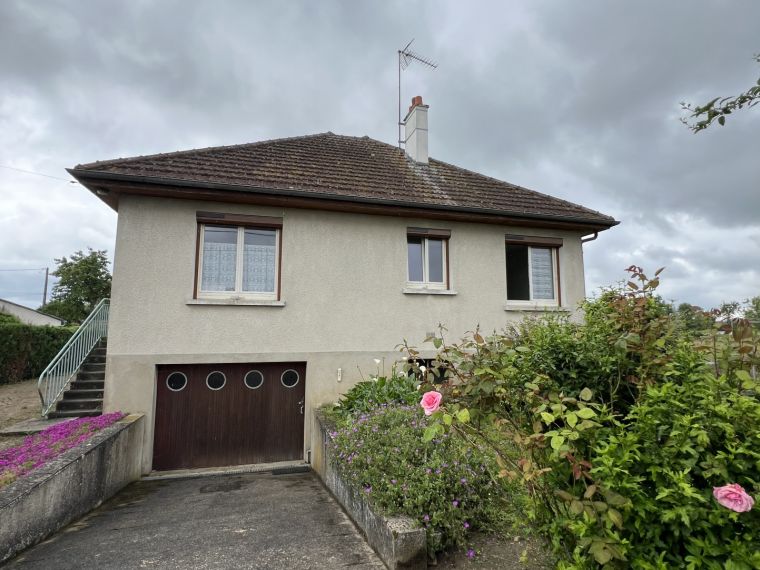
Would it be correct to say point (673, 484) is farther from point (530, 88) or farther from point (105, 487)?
point (530, 88)

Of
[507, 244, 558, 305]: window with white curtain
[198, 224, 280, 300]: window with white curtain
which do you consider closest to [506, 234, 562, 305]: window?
[507, 244, 558, 305]: window with white curtain

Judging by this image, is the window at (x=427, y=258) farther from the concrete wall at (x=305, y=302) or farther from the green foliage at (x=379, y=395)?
the green foliage at (x=379, y=395)

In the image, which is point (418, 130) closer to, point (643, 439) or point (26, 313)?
point (643, 439)

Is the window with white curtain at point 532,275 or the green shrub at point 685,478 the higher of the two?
the window with white curtain at point 532,275

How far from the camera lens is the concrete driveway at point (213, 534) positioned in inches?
154

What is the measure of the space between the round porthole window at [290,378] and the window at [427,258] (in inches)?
126

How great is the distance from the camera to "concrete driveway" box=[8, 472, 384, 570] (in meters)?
3.90

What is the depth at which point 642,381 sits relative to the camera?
8.82 ft

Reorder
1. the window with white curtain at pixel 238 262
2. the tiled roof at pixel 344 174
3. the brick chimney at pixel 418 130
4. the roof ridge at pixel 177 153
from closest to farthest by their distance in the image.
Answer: the roof ridge at pixel 177 153 < the window with white curtain at pixel 238 262 < the tiled roof at pixel 344 174 < the brick chimney at pixel 418 130

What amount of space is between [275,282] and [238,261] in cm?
85

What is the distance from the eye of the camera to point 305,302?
833cm

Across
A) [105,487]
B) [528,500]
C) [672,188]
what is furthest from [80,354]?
[672,188]

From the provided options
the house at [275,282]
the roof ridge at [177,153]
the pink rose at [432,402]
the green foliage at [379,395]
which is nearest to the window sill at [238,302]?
the house at [275,282]

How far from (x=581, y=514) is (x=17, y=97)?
17887mm
